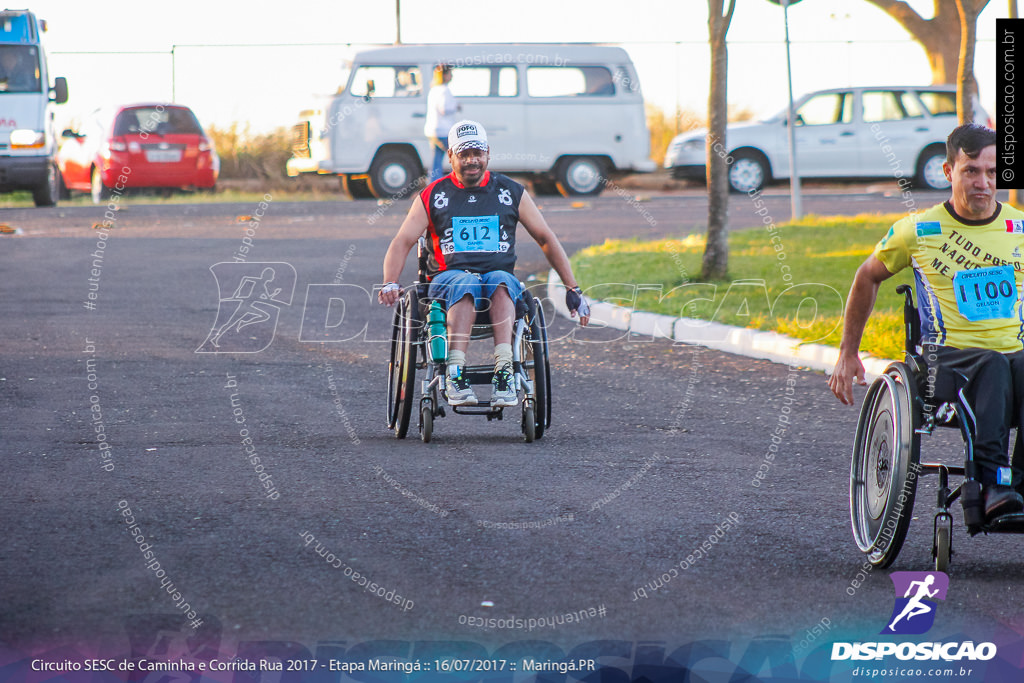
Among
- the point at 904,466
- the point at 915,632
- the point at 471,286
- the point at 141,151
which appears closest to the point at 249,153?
the point at 141,151

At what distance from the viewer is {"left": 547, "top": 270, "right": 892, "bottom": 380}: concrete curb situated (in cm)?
901

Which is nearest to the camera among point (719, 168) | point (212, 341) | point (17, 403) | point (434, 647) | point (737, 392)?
point (434, 647)

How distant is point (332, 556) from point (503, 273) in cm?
253

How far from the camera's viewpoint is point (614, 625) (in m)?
3.89

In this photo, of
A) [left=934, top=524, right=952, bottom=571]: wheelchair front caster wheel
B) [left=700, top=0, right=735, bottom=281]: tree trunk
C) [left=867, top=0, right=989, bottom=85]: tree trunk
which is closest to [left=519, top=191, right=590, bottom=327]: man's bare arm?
[left=934, top=524, right=952, bottom=571]: wheelchair front caster wheel

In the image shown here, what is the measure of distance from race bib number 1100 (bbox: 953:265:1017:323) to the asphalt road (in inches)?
32.3

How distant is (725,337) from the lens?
10.0 m

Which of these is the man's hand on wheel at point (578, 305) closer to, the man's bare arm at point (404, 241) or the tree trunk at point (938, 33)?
the man's bare arm at point (404, 241)

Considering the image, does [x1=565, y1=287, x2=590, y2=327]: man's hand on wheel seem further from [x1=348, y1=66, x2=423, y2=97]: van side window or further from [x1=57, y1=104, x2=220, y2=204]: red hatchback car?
[x1=348, y1=66, x2=423, y2=97]: van side window

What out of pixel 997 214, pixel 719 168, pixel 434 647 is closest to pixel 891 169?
pixel 719 168

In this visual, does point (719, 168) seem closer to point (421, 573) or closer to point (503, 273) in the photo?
point (503, 273)

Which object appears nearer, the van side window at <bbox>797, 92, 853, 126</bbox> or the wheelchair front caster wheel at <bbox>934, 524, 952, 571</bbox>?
the wheelchair front caster wheel at <bbox>934, 524, 952, 571</bbox>

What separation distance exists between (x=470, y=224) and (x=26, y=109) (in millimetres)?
14085

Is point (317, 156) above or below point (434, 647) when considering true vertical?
above
